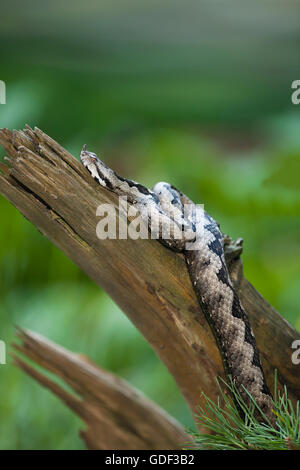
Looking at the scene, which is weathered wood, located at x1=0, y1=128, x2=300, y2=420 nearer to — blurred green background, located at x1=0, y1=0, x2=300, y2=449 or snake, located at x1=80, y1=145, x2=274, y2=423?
snake, located at x1=80, y1=145, x2=274, y2=423

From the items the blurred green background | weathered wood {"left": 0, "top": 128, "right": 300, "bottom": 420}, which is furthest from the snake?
the blurred green background

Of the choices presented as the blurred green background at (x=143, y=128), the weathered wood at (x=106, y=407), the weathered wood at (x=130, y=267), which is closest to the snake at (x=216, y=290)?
the weathered wood at (x=130, y=267)

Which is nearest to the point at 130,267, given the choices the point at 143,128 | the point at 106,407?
the point at 106,407

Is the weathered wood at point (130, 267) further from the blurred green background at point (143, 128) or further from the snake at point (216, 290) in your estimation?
the blurred green background at point (143, 128)

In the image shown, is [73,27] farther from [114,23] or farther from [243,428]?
[243,428]

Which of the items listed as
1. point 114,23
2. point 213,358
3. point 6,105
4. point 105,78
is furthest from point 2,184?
point 105,78

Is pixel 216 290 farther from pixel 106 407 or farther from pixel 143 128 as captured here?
pixel 143 128
